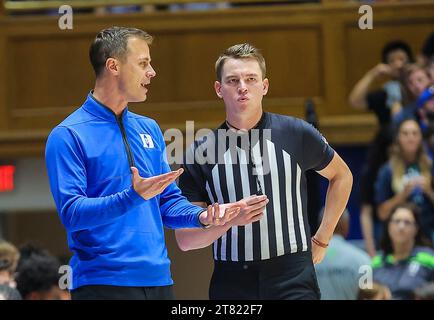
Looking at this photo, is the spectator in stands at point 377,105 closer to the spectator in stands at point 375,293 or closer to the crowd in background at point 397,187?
the crowd in background at point 397,187

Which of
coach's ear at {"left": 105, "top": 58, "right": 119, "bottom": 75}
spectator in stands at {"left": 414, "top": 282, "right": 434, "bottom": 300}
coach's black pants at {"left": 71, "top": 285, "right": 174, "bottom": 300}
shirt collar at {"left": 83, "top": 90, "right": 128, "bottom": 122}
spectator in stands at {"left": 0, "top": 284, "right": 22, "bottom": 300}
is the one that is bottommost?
spectator in stands at {"left": 414, "top": 282, "right": 434, "bottom": 300}

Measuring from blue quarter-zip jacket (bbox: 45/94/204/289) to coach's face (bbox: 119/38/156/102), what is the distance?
0.07 metres

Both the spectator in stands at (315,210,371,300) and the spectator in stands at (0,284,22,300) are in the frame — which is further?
the spectator in stands at (315,210,371,300)

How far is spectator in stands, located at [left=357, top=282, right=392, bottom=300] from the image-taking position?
412 centimetres

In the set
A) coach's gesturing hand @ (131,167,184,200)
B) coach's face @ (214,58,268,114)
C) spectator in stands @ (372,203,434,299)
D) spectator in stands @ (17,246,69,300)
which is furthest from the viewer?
spectator in stands @ (372,203,434,299)

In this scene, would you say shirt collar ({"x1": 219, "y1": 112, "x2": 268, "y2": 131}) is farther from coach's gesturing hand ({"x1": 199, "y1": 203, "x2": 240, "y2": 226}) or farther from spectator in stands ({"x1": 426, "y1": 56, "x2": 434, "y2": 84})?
spectator in stands ({"x1": 426, "y1": 56, "x2": 434, "y2": 84})

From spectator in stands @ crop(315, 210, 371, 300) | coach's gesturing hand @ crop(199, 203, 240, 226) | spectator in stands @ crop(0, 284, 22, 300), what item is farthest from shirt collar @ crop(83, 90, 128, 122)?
spectator in stands @ crop(315, 210, 371, 300)

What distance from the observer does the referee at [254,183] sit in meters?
3.14

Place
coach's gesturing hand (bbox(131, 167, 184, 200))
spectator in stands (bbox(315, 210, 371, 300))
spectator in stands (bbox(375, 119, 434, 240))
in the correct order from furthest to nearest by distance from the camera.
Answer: spectator in stands (bbox(375, 119, 434, 240)) < spectator in stands (bbox(315, 210, 371, 300)) < coach's gesturing hand (bbox(131, 167, 184, 200))

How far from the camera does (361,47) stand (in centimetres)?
642

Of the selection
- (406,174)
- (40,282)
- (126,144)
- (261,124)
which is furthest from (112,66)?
(406,174)

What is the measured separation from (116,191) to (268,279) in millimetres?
582

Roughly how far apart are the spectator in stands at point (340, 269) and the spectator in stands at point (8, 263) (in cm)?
133
